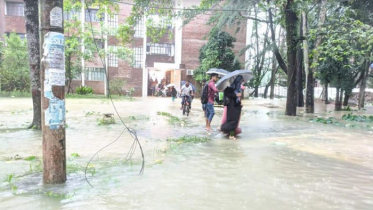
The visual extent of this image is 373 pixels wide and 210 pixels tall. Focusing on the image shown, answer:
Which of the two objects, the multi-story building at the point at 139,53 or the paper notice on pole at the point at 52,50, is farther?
the multi-story building at the point at 139,53

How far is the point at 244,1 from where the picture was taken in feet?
64.0

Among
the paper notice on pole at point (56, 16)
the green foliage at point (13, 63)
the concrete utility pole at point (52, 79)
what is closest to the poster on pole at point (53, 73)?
the concrete utility pole at point (52, 79)

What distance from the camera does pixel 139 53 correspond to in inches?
1421

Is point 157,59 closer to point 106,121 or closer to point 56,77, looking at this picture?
point 106,121

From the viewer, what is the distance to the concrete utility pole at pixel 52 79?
13.0ft

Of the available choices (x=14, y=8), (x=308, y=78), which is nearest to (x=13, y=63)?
(x=14, y=8)

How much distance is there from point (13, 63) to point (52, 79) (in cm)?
2868

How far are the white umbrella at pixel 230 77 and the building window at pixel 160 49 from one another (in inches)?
1118

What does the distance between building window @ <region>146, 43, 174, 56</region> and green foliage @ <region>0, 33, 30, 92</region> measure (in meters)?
13.1

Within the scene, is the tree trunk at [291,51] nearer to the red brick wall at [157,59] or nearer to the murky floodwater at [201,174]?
the murky floodwater at [201,174]

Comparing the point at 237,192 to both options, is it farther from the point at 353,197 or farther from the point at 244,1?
the point at 244,1

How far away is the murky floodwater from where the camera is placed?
396 cm

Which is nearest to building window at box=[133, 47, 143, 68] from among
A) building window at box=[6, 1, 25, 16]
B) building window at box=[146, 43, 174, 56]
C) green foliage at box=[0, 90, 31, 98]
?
building window at box=[146, 43, 174, 56]

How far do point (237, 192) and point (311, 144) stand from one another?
4.54m
